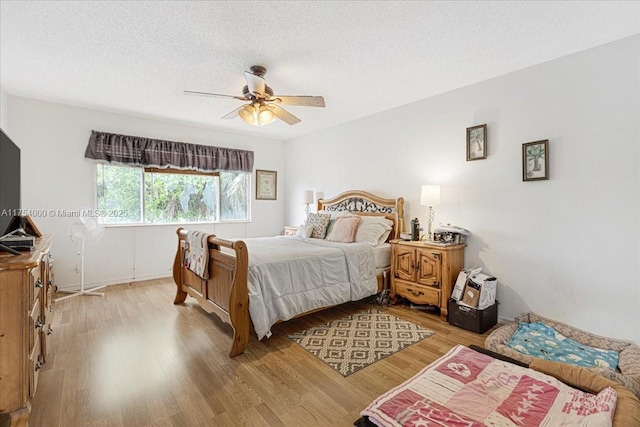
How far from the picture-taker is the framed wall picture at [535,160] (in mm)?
2811

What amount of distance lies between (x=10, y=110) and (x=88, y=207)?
142 centimetres

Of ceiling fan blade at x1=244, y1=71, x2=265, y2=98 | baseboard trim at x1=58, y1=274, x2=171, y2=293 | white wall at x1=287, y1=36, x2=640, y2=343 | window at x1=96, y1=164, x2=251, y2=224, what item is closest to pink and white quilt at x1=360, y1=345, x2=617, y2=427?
white wall at x1=287, y1=36, x2=640, y2=343

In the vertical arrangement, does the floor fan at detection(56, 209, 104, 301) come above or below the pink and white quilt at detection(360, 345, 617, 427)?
above

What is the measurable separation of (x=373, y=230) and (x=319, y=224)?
0.79 m

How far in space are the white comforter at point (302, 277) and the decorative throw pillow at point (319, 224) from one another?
17.0 inches

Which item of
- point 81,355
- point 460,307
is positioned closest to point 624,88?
point 460,307

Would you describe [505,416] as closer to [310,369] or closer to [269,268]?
[310,369]

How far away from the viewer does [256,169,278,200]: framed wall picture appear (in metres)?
5.89

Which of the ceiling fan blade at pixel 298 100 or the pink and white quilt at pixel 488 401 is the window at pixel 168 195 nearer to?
the ceiling fan blade at pixel 298 100

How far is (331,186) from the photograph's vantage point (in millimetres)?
5227

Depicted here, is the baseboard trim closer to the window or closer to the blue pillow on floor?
the window

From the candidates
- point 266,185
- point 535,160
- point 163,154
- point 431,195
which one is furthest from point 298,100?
point 266,185

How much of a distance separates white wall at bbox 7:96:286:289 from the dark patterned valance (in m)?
0.14

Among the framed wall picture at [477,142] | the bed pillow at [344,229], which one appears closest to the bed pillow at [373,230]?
the bed pillow at [344,229]
